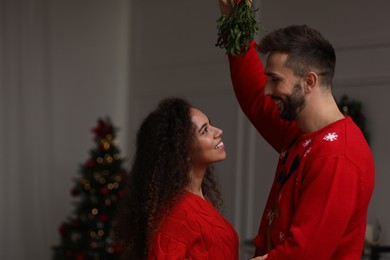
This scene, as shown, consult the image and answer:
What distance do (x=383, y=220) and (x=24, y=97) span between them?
3.25 m

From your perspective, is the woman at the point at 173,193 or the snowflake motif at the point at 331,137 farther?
the woman at the point at 173,193

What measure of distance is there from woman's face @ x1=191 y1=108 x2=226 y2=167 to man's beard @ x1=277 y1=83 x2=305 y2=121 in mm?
371

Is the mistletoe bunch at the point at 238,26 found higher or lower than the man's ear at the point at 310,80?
higher

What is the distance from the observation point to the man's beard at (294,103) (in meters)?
2.13

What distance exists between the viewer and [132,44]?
668cm

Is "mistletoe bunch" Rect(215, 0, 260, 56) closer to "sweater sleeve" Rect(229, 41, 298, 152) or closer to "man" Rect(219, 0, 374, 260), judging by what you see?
"sweater sleeve" Rect(229, 41, 298, 152)

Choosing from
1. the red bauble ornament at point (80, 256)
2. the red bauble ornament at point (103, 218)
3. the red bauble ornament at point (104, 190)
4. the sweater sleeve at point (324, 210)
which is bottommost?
the red bauble ornament at point (80, 256)

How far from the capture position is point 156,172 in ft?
7.89

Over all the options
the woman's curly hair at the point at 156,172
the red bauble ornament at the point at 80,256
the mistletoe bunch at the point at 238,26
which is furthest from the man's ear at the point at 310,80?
the red bauble ornament at the point at 80,256

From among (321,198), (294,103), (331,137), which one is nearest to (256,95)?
(294,103)

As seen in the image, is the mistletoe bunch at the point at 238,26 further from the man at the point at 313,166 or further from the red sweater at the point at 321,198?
the red sweater at the point at 321,198

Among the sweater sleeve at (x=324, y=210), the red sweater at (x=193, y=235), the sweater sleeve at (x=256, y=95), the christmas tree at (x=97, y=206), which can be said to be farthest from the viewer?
the christmas tree at (x=97, y=206)

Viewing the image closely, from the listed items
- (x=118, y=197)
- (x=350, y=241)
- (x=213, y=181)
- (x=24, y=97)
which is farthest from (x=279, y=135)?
(x=24, y=97)

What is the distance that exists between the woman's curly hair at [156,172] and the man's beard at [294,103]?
417 mm
